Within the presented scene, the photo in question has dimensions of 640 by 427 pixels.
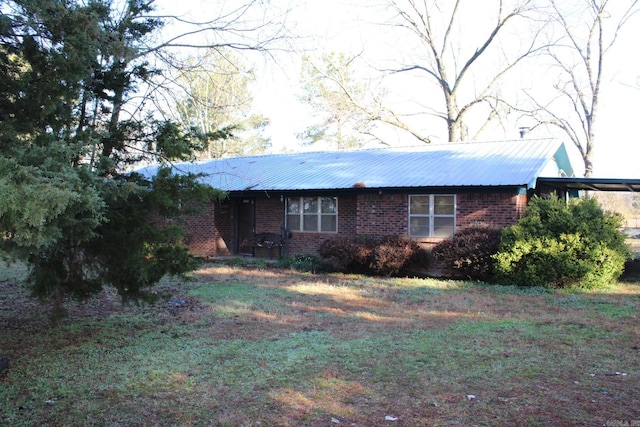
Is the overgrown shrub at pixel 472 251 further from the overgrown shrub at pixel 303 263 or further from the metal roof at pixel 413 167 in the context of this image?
the overgrown shrub at pixel 303 263

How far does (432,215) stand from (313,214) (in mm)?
4286

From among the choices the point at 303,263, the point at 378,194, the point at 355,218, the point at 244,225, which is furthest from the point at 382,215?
the point at 244,225

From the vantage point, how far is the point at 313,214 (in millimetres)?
16891

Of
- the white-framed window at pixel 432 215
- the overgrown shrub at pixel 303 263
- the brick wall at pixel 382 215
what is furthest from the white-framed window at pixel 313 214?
the white-framed window at pixel 432 215

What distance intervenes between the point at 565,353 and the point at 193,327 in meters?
5.16

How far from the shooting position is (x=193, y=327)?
766cm

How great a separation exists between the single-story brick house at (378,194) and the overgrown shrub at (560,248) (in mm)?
1181

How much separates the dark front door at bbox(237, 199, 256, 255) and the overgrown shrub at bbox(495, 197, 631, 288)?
31.9ft

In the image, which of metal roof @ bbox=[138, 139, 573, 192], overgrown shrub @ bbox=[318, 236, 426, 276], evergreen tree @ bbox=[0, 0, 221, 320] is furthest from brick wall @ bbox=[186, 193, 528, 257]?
evergreen tree @ bbox=[0, 0, 221, 320]

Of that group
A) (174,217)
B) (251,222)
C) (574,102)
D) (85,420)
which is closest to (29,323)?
(174,217)

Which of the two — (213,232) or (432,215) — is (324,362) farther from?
(213,232)

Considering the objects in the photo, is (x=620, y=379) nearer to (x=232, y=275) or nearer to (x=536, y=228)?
(x=536, y=228)

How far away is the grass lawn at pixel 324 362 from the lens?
4.37 meters

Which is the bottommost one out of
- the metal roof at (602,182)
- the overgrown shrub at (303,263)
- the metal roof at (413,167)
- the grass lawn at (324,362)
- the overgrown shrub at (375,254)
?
the grass lawn at (324,362)
